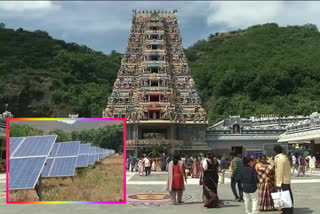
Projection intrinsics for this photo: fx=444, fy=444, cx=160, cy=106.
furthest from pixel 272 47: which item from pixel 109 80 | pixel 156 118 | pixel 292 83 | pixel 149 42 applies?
pixel 156 118

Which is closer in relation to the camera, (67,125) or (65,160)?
(65,160)

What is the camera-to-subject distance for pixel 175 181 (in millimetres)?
11266

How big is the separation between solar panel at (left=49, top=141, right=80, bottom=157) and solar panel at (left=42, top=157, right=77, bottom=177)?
9 cm

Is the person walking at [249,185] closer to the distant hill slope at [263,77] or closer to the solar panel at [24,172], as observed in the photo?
the solar panel at [24,172]

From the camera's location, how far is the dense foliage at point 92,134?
6.92 metres

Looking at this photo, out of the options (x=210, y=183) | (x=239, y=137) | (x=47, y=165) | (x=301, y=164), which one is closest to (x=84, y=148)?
(x=47, y=165)

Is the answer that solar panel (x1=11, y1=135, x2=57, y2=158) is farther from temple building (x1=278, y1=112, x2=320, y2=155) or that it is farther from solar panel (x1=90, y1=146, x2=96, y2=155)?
temple building (x1=278, y1=112, x2=320, y2=155)

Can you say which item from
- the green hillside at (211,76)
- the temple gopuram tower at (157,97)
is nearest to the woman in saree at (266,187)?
the temple gopuram tower at (157,97)

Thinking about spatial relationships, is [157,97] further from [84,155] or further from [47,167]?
[47,167]

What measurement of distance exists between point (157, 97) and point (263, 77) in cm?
3179

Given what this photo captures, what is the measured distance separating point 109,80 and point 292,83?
1403 inches

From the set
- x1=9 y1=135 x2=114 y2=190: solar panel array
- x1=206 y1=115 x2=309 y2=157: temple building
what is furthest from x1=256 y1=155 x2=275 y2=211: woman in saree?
x1=206 y1=115 x2=309 y2=157: temple building

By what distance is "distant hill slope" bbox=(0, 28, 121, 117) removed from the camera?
71.6 metres

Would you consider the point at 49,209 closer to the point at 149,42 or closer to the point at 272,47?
the point at 149,42
